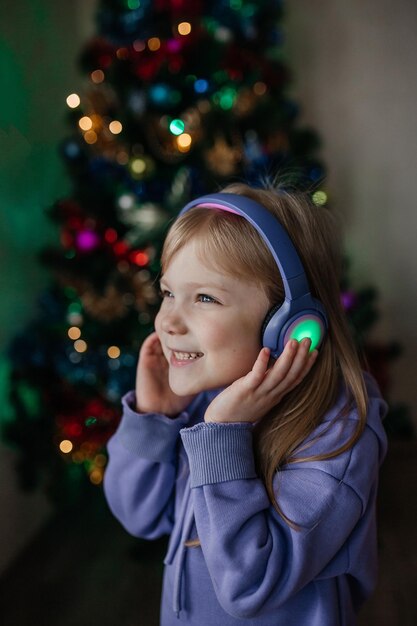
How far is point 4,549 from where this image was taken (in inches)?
73.5

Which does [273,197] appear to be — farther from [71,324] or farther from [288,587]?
[71,324]

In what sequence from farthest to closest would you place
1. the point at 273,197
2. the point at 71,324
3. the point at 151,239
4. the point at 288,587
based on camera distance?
the point at 71,324
the point at 151,239
the point at 273,197
the point at 288,587

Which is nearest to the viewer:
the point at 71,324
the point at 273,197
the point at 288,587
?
the point at 288,587

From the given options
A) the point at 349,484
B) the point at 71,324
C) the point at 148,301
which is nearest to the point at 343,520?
the point at 349,484

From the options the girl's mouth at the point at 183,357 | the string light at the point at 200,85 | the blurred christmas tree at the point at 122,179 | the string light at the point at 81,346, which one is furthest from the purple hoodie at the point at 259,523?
the string light at the point at 200,85

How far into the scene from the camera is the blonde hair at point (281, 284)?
883mm

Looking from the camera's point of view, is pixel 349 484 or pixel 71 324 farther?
pixel 71 324

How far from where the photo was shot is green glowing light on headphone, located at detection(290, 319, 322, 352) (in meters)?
0.86

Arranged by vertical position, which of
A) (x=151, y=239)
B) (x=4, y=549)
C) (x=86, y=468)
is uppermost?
(x=151, y=239)

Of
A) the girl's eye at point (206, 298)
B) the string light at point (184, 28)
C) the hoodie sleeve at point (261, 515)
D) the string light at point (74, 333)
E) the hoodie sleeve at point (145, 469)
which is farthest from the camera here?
the string light at point (74, 333)

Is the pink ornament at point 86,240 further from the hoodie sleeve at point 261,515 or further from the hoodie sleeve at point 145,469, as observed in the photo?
the hoodie sleeve at point 261,515

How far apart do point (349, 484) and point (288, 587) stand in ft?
0.52

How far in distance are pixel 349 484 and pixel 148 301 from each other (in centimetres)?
112

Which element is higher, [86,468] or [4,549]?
[86,468]
